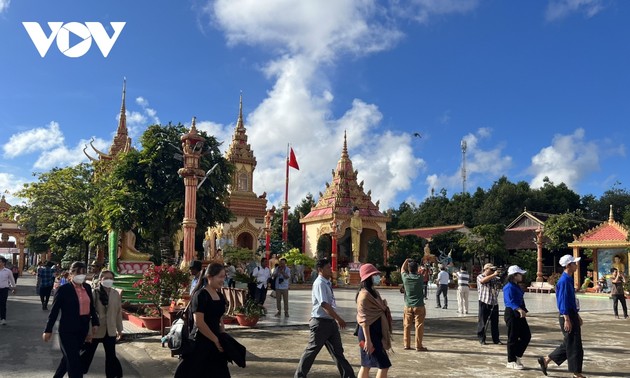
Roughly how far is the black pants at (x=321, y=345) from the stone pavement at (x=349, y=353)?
3.51ft

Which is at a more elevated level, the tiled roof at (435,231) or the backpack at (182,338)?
the tiled roof at (435,231)

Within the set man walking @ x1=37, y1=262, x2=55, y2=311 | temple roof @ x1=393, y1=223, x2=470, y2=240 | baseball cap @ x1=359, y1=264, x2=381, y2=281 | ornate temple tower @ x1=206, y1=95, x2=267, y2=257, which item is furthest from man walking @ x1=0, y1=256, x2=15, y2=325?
temple roof @ x1=393, y1=223, x2=470, y2=240

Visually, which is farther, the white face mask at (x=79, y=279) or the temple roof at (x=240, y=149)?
the temple roof at (x=240, y=149)

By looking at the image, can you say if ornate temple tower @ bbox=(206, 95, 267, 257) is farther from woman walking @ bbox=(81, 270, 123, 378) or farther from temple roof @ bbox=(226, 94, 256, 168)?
woman walking @ bbox=(81, 270, 123, 378)

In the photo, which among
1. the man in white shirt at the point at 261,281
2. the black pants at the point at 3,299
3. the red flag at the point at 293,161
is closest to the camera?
the black pants at the point at 3,299

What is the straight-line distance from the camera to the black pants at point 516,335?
7.59 m

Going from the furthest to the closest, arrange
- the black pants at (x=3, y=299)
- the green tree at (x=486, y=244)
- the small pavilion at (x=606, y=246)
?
the green tree at (x=486, y=244) < the small pavilion at (x=606, y=246) < the black pants at (x=3, y=299)

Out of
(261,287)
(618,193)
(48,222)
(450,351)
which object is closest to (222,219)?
(261,287)

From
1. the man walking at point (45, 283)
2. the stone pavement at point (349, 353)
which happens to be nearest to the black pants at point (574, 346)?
the stone pavement at point (349, 353)

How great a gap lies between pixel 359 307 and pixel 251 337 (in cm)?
532

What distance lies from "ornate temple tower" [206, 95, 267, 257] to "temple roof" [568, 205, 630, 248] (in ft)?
67.0

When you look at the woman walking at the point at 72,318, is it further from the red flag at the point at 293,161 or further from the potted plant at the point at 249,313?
the red flag at the point at 293,161

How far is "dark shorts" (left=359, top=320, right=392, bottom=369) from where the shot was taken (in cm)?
523

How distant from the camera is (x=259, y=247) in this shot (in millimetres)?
38750
